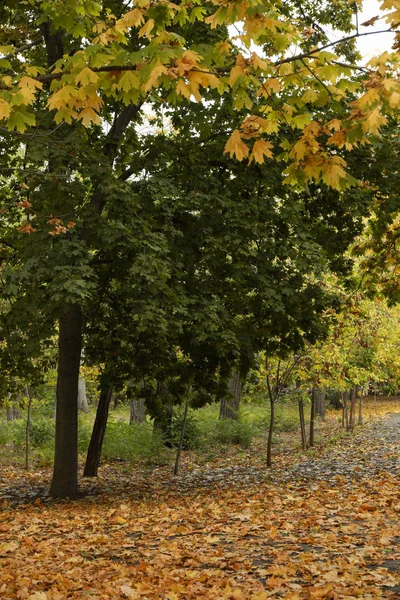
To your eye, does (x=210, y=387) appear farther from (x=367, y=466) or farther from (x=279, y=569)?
(x=279, y=569)

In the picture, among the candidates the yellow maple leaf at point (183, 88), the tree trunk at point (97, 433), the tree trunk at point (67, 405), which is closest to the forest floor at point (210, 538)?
the tree trunk at point (67, 405)

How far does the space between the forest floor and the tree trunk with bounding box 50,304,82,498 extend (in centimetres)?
44

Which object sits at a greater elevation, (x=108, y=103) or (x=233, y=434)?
(x=108, y=103)

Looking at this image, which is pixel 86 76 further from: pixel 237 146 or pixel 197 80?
pixel 237 146

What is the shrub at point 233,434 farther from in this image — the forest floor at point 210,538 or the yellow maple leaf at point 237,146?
the yellow maple leaf at point 237,146

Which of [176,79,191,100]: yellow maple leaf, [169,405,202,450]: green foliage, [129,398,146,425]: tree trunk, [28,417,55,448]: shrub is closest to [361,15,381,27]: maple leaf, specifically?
[176,79,191,100]: yellow maple leaf

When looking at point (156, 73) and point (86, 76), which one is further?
point (86, 76)

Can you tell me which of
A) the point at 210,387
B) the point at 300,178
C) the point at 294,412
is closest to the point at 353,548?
the point at 300,178

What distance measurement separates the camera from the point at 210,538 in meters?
7.13

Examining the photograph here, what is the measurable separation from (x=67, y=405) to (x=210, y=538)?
5394 mm

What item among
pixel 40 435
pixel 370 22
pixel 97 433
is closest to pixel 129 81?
pixel 370 22

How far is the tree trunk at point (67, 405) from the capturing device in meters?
11.8

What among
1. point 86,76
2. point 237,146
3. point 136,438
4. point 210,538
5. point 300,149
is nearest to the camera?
point 237,146

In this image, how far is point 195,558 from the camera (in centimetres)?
625
